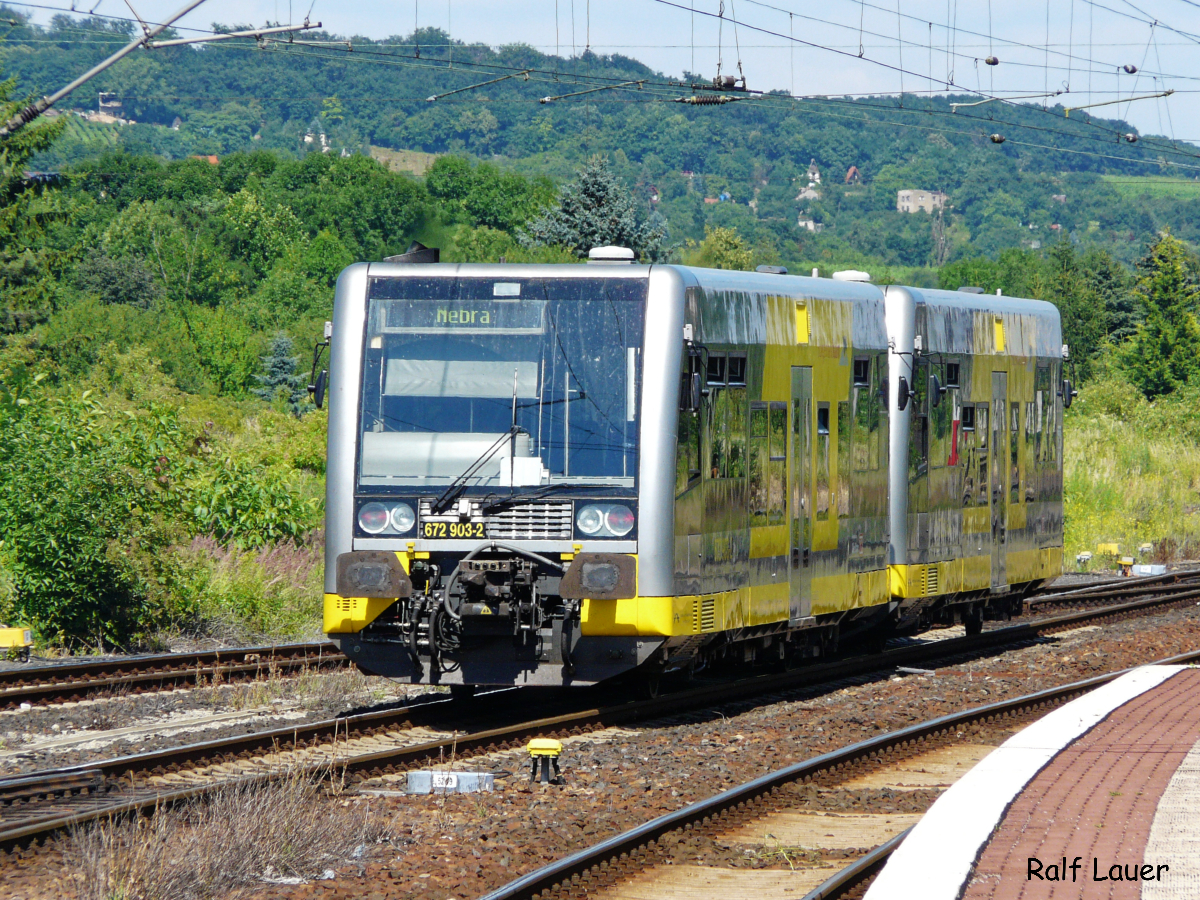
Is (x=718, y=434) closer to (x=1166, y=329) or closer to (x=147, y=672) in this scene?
(x=147, y=672)

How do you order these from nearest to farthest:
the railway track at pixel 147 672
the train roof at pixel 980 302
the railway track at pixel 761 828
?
the railway track at pixel 761 828, the railway track at pixel 147 672, the train roof at pixel 980 302

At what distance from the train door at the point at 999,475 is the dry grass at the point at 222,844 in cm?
1131

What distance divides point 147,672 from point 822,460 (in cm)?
625

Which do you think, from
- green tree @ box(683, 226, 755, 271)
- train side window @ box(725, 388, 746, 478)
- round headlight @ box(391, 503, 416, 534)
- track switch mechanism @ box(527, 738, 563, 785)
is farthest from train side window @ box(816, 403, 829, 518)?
green tree @ box(683, 226, 755, 271)

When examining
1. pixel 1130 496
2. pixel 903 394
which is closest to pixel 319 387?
pixel 903 394

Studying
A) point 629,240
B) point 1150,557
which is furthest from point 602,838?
point 629,240

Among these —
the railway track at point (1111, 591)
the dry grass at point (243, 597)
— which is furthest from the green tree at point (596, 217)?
the dry grass at point (243, 597)

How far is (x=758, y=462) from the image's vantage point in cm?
1354

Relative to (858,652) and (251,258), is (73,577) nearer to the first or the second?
(858,652)

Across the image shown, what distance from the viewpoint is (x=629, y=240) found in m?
58.2

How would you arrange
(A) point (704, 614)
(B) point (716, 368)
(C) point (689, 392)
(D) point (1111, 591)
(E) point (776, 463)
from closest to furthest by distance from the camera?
(C) point (689, 392) < (A) point (704, 614) < (B) point (716, 368) < (E) point (776, 463) < (D) point (1111, 591)

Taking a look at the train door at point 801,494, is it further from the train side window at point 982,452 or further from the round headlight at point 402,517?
the train side window at point 982,452

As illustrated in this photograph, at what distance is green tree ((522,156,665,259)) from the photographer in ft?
194

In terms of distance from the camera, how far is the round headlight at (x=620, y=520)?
38.4 ft
